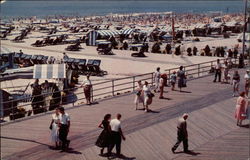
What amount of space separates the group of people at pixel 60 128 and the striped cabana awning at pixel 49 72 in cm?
835

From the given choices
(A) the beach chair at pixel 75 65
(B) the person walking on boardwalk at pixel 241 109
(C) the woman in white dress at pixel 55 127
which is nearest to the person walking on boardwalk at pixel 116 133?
(C) the woman in white dress at pixel 55 127

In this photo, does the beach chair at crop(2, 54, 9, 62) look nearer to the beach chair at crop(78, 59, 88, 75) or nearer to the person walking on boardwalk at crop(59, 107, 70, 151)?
the beach chair at crop(78, 59, 88, 75)

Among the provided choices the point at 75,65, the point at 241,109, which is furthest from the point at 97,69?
the point at 241,109

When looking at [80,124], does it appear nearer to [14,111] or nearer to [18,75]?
[14,111]

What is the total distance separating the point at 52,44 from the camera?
48.0 m

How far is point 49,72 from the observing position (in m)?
19.6

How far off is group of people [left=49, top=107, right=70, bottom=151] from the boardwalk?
0.90 feet

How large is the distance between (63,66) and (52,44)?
28899 mm

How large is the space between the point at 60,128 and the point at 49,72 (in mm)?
9085

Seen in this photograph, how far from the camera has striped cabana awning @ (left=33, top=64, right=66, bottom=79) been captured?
19438 millimetres

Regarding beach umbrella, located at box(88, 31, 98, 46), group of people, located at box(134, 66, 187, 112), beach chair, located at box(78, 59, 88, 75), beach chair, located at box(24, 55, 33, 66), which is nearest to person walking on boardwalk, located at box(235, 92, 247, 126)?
group of people, located at box(134, 66, 187, 112)

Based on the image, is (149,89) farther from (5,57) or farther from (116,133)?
(5,57)

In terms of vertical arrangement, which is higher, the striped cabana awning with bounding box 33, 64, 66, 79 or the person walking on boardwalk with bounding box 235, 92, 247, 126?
the striped cabana awning with bounding box 33, 64, 66, 79

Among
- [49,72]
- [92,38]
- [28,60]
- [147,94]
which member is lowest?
[28,60]
